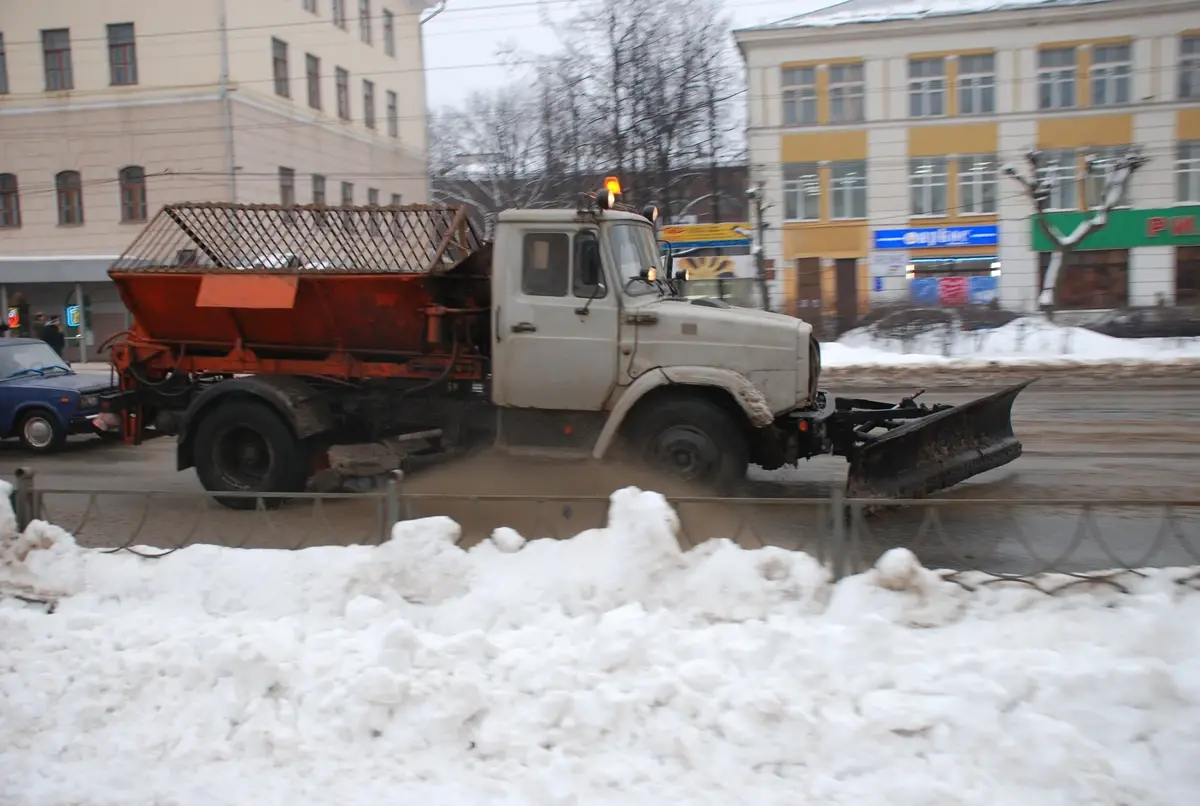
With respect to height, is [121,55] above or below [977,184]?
above

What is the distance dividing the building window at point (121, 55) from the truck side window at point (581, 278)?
28.2 m

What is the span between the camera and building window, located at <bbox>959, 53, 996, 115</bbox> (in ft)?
123

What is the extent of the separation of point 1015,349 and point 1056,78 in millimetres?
21326

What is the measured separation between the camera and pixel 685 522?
561 centimetres

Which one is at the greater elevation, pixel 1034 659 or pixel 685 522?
pixel 685 522

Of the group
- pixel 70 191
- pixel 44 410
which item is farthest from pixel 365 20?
pixel 44 410

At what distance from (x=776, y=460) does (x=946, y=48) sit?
3469cm

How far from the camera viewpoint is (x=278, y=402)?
835 cm

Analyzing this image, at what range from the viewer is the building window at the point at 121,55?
3072 cm

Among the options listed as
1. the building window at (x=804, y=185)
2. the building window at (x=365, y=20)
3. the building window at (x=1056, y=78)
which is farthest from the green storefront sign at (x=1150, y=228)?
the building window at (x=365, y=20)

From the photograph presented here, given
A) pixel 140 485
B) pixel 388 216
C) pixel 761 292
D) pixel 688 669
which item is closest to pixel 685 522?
pixel 688 669

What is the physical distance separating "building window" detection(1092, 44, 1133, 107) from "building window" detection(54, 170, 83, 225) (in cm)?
3561

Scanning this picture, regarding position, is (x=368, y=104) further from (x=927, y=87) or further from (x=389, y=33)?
(x=927, y=87)

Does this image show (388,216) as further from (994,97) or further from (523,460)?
(994,97)
